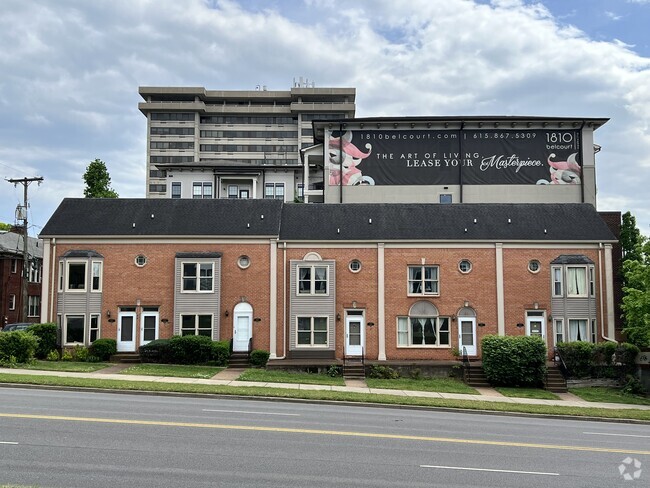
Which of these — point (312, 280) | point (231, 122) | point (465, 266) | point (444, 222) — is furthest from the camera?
point (231, 122)

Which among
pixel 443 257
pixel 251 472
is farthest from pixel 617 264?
pixel 251 472

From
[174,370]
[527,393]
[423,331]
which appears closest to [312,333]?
[423,331]

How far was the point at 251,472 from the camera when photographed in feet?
36.7

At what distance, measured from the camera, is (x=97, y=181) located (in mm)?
57000

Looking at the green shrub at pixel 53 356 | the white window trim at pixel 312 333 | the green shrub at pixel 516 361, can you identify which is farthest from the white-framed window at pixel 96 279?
the green shrub at pixel 516 361

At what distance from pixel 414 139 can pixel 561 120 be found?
12.3m

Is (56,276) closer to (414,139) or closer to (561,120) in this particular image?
(414,139)

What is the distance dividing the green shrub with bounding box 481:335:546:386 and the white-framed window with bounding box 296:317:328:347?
29.2ft

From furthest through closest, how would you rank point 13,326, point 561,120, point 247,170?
point 247,170 → point 561,120 → point 13,326

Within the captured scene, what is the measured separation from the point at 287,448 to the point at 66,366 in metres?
19.9

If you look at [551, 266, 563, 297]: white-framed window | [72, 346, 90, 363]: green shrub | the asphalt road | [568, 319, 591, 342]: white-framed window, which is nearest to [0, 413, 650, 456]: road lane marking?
the asphalt road

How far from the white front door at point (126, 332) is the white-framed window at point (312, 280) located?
9309 millimetres

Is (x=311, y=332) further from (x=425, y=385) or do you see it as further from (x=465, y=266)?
(x=465, y=266)

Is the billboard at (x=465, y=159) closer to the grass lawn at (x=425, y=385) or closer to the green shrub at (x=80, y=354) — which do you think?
the grass lawn at (x=425, y=385)
